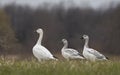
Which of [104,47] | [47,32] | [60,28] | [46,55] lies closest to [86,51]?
[46,55]

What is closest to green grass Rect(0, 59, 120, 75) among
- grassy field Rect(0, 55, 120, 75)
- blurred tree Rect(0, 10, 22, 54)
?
grassy field Rect(0, 55, 120, 75)

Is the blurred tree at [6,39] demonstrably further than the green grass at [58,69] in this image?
Yes

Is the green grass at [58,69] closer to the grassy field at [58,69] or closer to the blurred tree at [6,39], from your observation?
the grassy field at [58,69]

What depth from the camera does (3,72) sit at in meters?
13.1

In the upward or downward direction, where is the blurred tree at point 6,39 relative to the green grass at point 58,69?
downward

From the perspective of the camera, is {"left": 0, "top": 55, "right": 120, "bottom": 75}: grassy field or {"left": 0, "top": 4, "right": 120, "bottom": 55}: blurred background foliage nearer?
{"left": 0, "top": 55, "right": 120, "bottom": 75}: grassy field

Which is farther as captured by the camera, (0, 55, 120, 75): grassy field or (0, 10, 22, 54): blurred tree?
(0, 10, 22, 54): blurred tree

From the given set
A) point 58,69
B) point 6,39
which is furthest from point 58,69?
point 6,39

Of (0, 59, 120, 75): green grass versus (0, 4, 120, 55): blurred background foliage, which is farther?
(0, 4, 120, 55): blurred background foliage

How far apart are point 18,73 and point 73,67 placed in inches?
54.1

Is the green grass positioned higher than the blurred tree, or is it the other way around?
the green grass

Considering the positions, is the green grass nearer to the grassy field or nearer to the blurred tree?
the grassy field

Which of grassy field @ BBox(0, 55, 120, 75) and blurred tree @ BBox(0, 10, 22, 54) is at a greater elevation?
grassy field @ BBox(0, 55, 120, 75)

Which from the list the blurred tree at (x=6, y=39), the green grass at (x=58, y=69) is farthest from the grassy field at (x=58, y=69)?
the blurred tree at (x=6, y=39)
